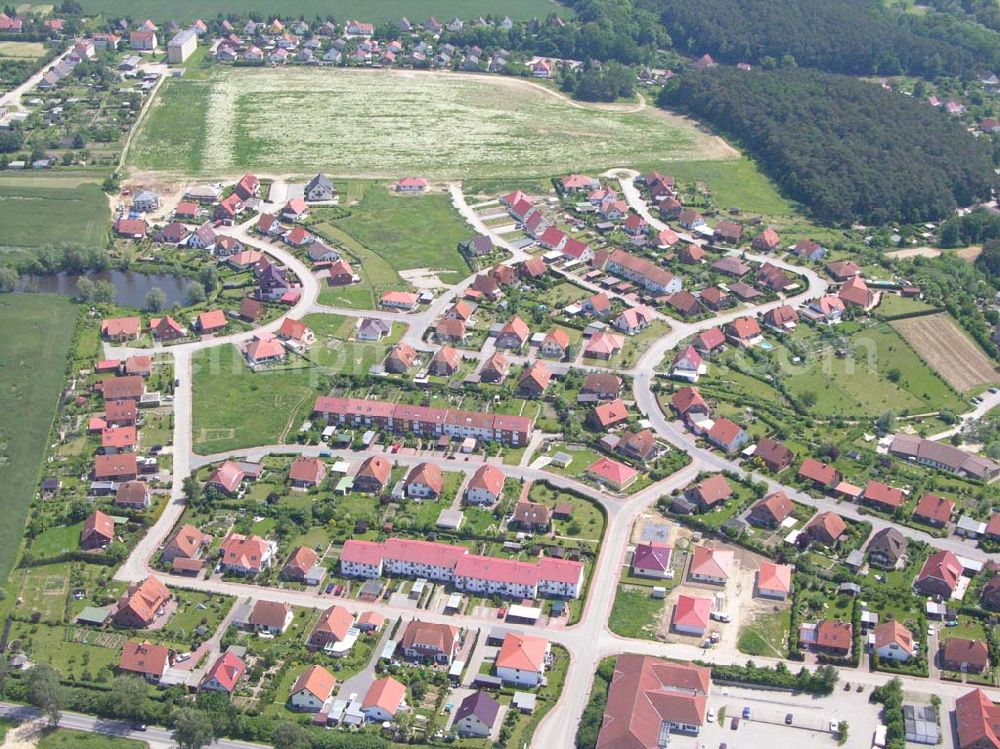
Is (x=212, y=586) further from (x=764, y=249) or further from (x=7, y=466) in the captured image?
(x=764, y=249)

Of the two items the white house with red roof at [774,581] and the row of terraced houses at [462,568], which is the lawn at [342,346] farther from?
the white house with red roof at [774,581]

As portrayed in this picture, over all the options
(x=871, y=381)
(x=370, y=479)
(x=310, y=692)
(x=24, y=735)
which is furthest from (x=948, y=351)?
(x=24, y=735)

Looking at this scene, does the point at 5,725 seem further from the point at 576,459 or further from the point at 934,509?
the point at 934,509

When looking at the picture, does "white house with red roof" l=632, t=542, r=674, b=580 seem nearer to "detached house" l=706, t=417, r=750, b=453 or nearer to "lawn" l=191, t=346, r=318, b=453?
"detached house" l=706, t=417, r=750, b=453

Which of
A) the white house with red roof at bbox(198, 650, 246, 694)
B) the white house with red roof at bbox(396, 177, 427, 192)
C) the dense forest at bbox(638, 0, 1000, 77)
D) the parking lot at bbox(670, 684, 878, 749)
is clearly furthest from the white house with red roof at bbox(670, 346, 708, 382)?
the dense forest at bbox(638, 0, 1000, 77)

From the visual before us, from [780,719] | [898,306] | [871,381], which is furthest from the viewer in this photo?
[898,306]

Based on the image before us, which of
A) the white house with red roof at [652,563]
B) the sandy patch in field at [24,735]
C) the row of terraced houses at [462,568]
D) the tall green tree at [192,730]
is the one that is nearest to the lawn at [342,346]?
the row of terraced houses at [462,568]

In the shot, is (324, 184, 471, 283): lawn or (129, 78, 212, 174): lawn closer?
(324, 184, 471, 283): lawn
